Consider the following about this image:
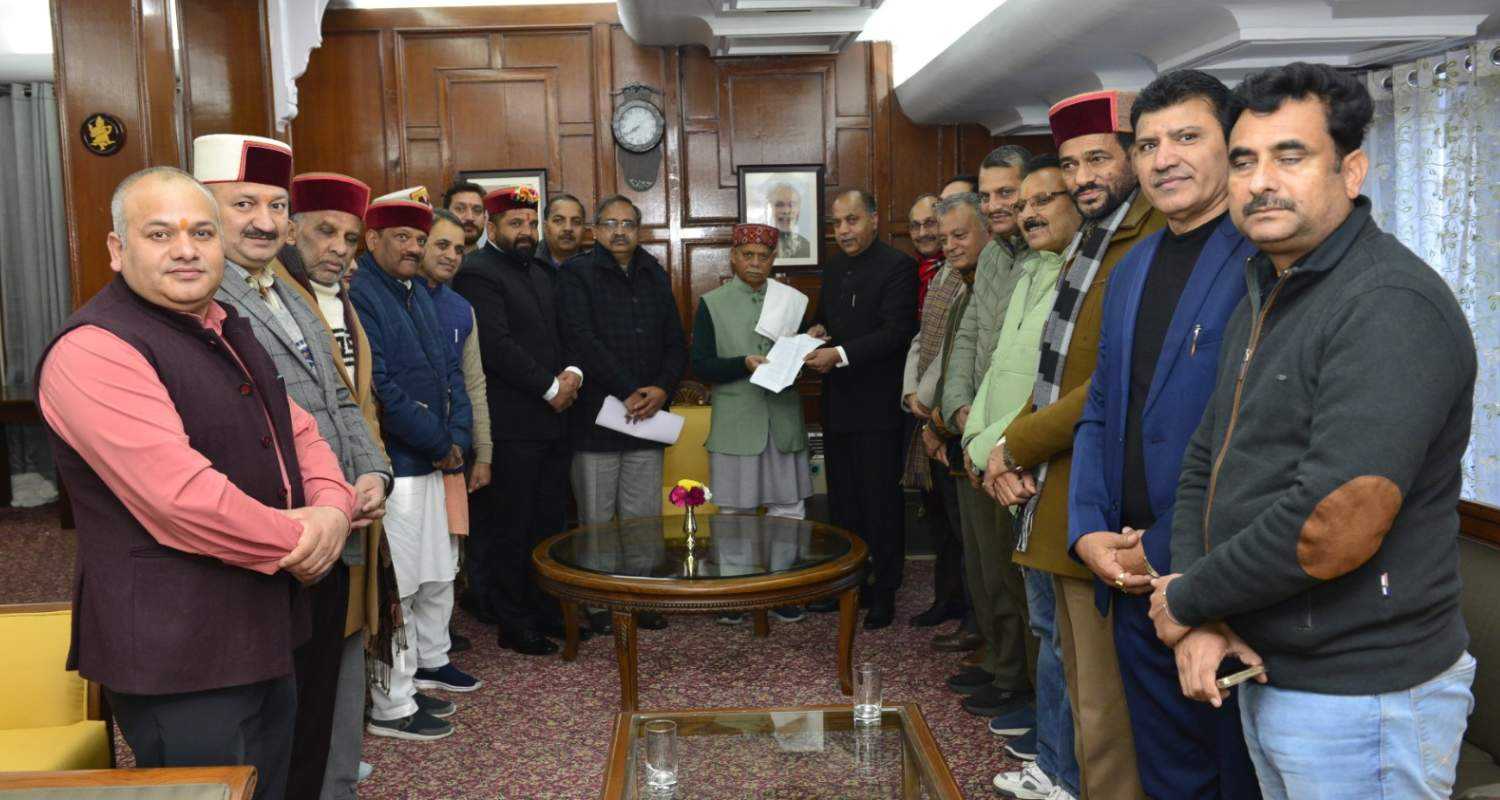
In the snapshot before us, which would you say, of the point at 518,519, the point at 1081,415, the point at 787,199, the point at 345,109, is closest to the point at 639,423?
the point at 518,519

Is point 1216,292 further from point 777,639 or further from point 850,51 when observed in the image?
point 850,51

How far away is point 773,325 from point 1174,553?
2.97 meters

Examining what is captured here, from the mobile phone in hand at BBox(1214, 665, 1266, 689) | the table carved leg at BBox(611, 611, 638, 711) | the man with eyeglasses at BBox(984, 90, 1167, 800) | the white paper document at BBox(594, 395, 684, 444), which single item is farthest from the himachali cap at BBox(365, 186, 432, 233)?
the mobile phone in hand at BBox(1214, 665, 1266, 689)

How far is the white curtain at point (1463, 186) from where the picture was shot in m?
3.86

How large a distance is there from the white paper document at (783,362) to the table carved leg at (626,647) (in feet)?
4.14

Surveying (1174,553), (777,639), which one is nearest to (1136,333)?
(1174,553)

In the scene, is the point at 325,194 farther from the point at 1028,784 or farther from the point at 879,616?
the point at 879,616

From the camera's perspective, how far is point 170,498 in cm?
166

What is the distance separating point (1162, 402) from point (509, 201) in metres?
3.15

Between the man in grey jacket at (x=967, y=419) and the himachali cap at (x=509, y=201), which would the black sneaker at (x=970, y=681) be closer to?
the man in grey jacket at (x=967, y=419)

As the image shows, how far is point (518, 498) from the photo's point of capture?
4.26 m

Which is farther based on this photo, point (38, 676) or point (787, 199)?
point (787, 199)

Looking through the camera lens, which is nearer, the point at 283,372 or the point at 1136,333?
the point at 1136,333

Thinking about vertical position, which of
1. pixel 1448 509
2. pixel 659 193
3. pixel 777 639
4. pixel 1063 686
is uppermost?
pixel 659 193
